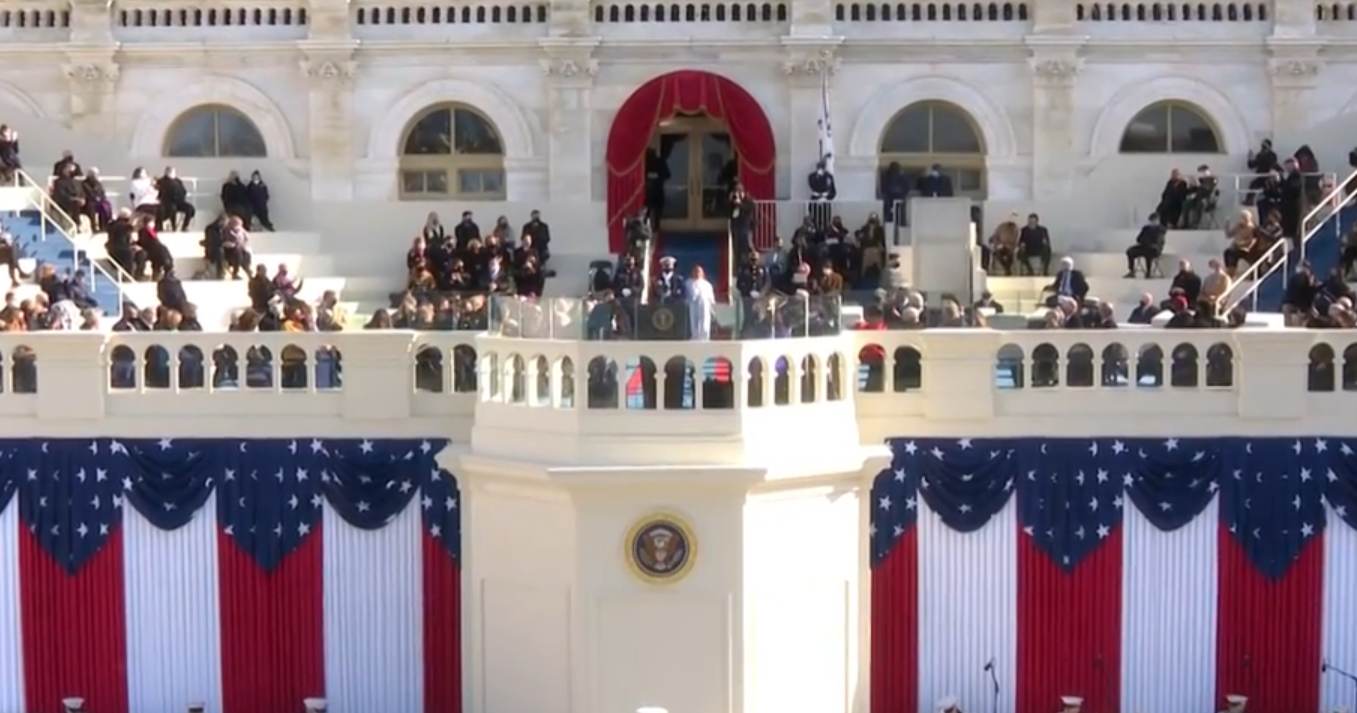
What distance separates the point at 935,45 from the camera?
3775cm

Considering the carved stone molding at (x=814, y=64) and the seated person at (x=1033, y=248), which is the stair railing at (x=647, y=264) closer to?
the carved stone molding at (x=814, y=64)

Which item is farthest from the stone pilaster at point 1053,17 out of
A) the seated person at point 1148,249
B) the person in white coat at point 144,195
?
the person in white coat at point 144,195

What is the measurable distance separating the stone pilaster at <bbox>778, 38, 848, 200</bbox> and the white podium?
13504 millimetres

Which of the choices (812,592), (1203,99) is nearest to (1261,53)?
(1203,99)

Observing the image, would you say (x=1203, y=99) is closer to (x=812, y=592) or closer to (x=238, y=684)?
(x=812, y=592)

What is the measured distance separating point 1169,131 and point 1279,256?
22.0 ft

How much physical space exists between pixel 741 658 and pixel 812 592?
1166mm

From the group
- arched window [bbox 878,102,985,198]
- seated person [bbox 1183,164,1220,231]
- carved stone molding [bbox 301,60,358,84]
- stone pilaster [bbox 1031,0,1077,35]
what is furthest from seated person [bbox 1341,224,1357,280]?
carved stone molding [bbox 301,60,358,84]

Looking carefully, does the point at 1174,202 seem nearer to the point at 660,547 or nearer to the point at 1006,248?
the point at 1006,248

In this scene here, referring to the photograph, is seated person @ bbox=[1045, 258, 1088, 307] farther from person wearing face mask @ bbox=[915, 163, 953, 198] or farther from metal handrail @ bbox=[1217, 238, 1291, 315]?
person wearing face mask @ bbox=[915, 163, 953, 198]

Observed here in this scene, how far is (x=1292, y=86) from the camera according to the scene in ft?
124

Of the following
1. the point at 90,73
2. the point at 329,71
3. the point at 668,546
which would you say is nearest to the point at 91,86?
the point at 90,73

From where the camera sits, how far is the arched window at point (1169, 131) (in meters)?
38.2

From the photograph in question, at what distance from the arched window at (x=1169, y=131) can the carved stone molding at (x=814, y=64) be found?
452 centimetres
